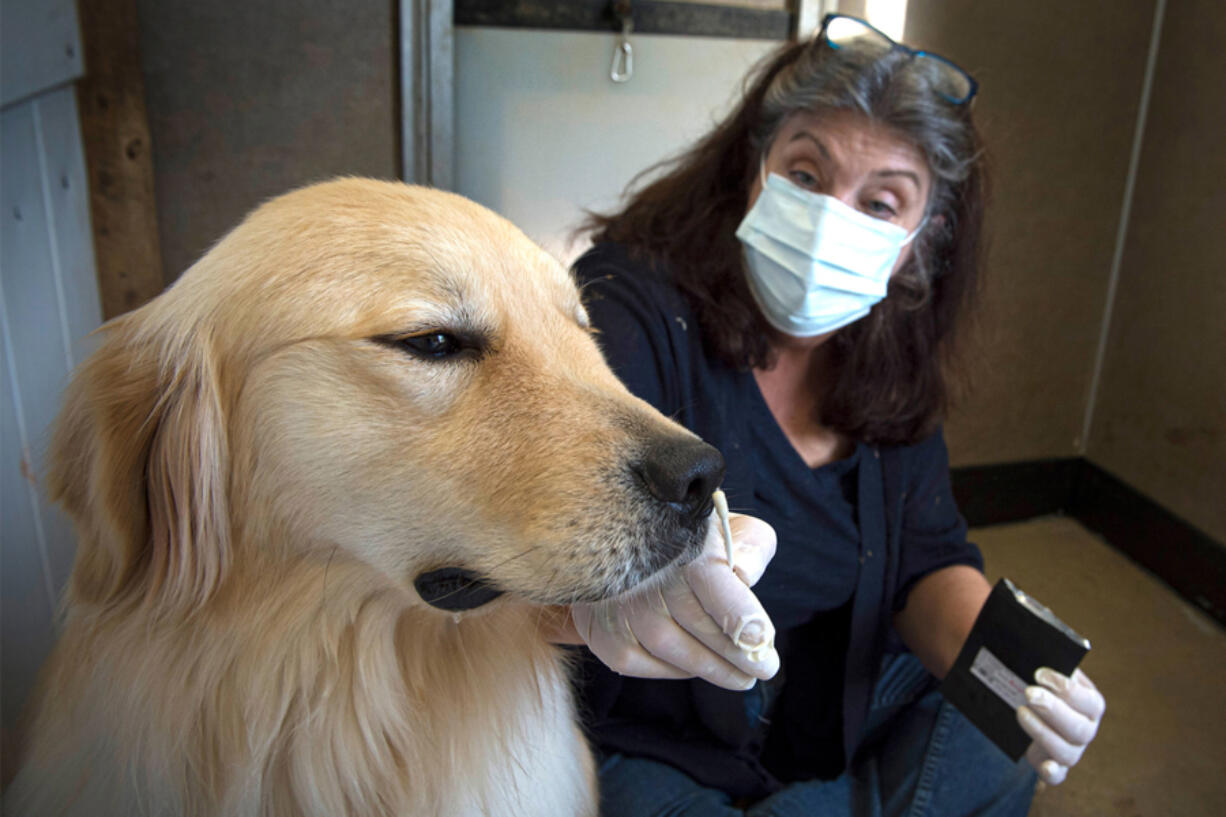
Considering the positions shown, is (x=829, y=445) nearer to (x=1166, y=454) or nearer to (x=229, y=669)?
(x=229, y=669)

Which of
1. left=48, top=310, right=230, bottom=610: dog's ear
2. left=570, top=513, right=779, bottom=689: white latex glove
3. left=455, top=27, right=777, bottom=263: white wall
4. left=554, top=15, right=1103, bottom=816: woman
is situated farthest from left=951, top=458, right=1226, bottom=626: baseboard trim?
left=48, top=310, right=230, bottom=610: dog's ear

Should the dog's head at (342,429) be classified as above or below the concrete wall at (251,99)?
below

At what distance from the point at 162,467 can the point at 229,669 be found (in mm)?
255

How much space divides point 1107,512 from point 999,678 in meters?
2.35

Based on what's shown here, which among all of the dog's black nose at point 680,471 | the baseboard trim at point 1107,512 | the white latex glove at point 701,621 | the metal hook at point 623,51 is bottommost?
the baseboard trim at point 1107,512

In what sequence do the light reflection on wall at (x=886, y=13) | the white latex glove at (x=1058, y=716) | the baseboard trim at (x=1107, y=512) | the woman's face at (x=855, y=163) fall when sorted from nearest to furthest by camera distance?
1. the white latex glove at (x=1058, y=716)
2. the woman's face at (x=855, y=163)
3. the light reflection on wall at (x=886, y=13)
4. the baseboard trim at (x=1107, y=512)

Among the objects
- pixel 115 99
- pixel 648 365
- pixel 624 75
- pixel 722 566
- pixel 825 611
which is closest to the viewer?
pixel 722 566

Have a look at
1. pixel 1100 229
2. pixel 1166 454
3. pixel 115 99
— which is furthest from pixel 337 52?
pixel 1166 454

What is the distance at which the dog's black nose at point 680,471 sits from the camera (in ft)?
2.60

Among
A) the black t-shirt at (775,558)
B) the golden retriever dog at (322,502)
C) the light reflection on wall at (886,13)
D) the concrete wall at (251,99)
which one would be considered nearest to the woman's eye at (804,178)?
the black t-shirt at (775,558)

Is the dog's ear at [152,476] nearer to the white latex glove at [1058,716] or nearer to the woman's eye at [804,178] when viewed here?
the woman's eye at [804,178]

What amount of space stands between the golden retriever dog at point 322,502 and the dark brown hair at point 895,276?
71 cm

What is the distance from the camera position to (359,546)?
2.87 feet

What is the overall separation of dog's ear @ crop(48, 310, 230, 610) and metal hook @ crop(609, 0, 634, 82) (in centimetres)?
195
